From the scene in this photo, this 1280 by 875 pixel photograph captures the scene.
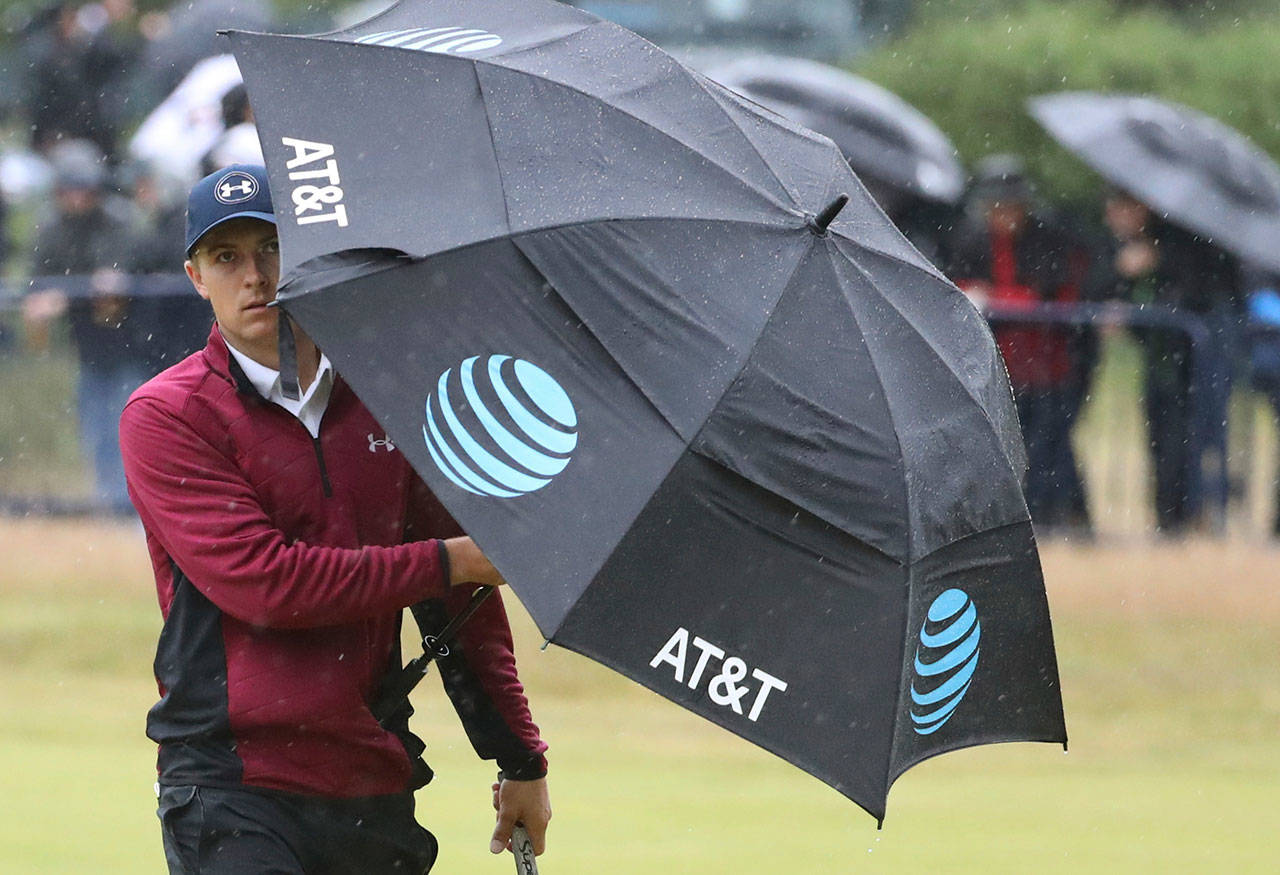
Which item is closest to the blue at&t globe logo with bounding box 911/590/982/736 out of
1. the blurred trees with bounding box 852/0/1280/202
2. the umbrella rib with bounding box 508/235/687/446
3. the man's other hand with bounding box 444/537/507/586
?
the umbrella rib with bounding box 508/235/687/446

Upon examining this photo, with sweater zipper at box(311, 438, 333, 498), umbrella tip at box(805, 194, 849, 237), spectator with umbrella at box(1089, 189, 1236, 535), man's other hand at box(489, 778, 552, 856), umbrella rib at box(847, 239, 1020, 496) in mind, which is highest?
sweater zipper at box(311, 438, 333, 498)

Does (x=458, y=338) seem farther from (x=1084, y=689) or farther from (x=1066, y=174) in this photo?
(x=1066, y=174)

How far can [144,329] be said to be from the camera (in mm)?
11898

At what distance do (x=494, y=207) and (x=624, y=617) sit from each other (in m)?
0.74

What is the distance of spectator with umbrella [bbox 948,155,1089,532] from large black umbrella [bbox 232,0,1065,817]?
784 cm

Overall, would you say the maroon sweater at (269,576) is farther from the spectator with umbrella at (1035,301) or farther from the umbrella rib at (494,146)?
the spectator with umbrella at (1035,301)

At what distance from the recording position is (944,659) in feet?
13.7

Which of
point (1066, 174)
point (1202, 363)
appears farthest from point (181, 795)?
point (1066, 174)

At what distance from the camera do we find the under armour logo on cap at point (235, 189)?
4.21m

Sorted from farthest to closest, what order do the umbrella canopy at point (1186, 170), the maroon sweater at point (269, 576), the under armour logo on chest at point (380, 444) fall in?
the umbrella canopy at point (1186, 170) → the under armour logo on chest at point (380, 444) → the maroon sweater at point (269, 576)

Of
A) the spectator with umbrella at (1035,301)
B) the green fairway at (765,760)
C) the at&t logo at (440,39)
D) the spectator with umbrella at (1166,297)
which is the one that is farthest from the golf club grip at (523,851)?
the spectator with umbrella at (1166,297)

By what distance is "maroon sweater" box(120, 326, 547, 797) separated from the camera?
160 inches

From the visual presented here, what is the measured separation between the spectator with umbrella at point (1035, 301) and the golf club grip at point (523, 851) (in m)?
7.45

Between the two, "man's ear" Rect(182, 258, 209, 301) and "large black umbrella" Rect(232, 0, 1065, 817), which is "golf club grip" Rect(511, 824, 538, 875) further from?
"man's ear" Rect(182, 258, 209, 301)
